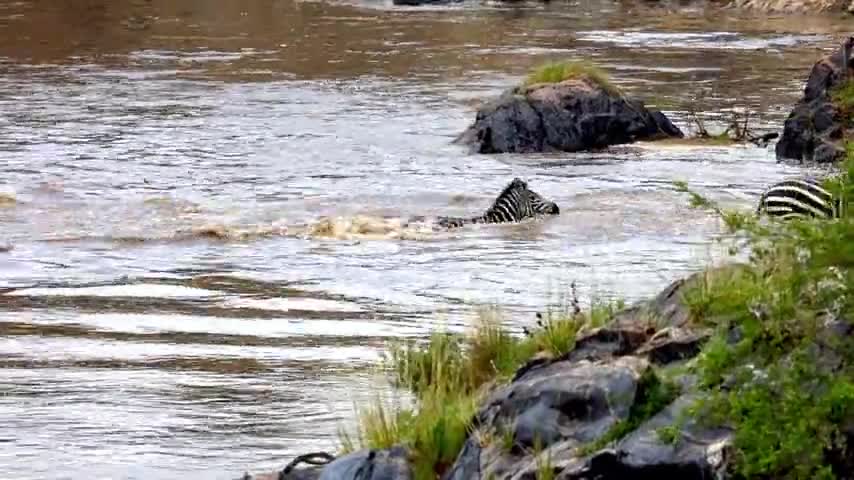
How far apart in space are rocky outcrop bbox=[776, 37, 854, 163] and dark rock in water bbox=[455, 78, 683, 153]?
2739mm

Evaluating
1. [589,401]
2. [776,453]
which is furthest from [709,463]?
[589,401]

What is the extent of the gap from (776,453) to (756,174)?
619 inches

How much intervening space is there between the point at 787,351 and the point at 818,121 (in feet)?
52.9

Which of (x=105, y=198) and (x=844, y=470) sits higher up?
(x=844, y=470)

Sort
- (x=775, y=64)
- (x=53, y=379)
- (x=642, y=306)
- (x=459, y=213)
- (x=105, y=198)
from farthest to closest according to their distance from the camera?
(x=775, y=64)
(x=105, y=198)
(x=459, y=213)
(x=53, y=379)
(x=642, y=306)

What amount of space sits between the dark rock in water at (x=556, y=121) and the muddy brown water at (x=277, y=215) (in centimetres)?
49

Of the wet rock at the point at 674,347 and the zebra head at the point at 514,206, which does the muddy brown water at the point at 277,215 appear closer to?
the zebra head at the point at 514,206

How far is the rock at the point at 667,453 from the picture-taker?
5.81 metres

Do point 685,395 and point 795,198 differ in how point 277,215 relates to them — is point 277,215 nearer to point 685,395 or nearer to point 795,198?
point 795,198

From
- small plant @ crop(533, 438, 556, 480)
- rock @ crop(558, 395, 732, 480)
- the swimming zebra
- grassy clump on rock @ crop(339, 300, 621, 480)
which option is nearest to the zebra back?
the swimming zebra

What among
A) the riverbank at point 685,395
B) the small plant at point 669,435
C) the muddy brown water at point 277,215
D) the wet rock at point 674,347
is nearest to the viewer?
the riverbank at point 685,395

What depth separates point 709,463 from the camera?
228 inches

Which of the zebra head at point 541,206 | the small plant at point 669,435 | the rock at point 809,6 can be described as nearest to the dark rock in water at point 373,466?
the small plant at point 669,435

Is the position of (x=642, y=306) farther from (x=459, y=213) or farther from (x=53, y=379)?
(x=459, y=213)
